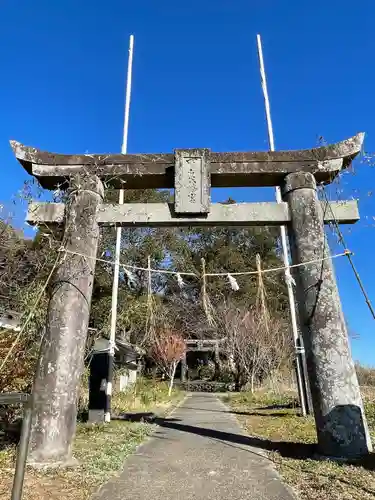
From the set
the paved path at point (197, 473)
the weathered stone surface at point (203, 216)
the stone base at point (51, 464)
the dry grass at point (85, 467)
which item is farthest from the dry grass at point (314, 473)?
the weathered stone surface at point (203, 216)

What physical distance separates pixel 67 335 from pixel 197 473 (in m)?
2.37

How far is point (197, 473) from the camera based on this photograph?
14.8 feet

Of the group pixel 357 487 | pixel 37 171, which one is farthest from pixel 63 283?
pixel 357 487

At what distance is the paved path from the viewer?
3.70 meters

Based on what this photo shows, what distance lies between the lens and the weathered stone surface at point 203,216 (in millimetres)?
5875

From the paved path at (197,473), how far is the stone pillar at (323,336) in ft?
3.26

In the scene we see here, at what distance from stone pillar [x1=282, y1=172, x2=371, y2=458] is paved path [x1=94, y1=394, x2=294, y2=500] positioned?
992 millimetres

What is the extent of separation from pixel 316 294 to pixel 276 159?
2.23 meters

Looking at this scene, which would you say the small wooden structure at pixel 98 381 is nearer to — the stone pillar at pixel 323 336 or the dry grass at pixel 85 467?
the dry grass at pixel 85 467

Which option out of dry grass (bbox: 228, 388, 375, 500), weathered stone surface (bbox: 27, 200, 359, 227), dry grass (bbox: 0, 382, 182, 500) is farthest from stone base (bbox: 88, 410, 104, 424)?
weathered stone surface (bbox: 27, 200, 359, 227)

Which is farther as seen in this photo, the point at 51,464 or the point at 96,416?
the point at 96,416

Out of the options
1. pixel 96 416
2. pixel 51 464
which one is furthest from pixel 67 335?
pixel 96 416

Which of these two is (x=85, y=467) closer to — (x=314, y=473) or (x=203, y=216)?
(x=314, y=473)

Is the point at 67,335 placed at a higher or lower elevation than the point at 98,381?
higher
